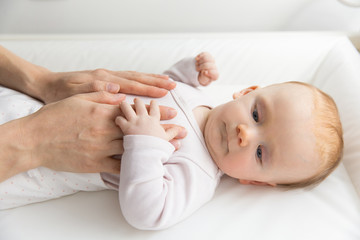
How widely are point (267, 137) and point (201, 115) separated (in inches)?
10.2

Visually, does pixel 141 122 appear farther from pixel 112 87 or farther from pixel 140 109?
pixel 112 87

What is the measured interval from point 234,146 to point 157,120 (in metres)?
0.25

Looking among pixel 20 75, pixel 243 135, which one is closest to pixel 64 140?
pixel 20 75

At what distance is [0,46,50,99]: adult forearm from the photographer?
124 cm

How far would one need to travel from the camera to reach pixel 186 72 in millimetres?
1378

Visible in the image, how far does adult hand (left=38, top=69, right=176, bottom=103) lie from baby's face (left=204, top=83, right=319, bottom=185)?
0.72 ft

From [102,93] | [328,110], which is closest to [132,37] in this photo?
[102,93]

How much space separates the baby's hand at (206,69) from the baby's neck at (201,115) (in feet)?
0.44

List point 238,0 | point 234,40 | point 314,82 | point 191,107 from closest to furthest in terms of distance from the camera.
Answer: point 191,107, point 314,82, point 234,40, point 238,0

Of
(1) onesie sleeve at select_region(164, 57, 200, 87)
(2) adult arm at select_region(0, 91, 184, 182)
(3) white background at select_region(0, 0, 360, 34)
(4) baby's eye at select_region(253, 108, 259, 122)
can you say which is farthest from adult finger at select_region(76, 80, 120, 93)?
(3) white background at select_region(0, 0, 360, 34)

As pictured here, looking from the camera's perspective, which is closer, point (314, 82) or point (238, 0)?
point (314, 82)

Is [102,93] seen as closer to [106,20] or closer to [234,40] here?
[234,40]

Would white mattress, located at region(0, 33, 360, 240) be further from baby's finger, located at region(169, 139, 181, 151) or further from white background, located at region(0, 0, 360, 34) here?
white background, located at region(0, 0, 360, 34)

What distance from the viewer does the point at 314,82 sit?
1.61m
